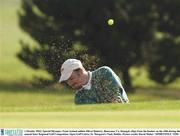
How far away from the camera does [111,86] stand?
460cm

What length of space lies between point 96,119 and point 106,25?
1069cm

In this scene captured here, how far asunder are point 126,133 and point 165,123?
0.87 feet

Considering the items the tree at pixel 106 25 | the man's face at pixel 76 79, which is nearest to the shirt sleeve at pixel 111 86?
the man's face at pixel 76 79

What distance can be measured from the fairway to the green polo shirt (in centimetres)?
22

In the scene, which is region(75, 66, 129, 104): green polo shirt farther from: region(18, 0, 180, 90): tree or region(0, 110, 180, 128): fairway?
region(18, 0, 180, 90): tree

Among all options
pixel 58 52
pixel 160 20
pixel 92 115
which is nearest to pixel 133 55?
pixel 160 20

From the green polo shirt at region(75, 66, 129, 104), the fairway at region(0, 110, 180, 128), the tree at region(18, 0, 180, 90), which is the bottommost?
the fairway at region(0, 110, 180, 128)

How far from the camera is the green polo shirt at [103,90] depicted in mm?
4566

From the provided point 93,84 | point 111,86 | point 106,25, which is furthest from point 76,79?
point 106,25

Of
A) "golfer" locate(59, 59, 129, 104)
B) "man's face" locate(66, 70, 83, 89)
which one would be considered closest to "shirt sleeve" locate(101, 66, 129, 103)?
"golfer" locate(59, 59, 129, 104)

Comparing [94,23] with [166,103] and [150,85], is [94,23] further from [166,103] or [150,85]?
[166,103]

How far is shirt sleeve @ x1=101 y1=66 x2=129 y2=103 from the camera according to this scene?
4.56 meters

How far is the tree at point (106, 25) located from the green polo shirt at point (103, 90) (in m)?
6.86

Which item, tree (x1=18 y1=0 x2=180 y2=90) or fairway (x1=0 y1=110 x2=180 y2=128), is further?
tree (x1=18 y1=0 x2=180 y2=90)
